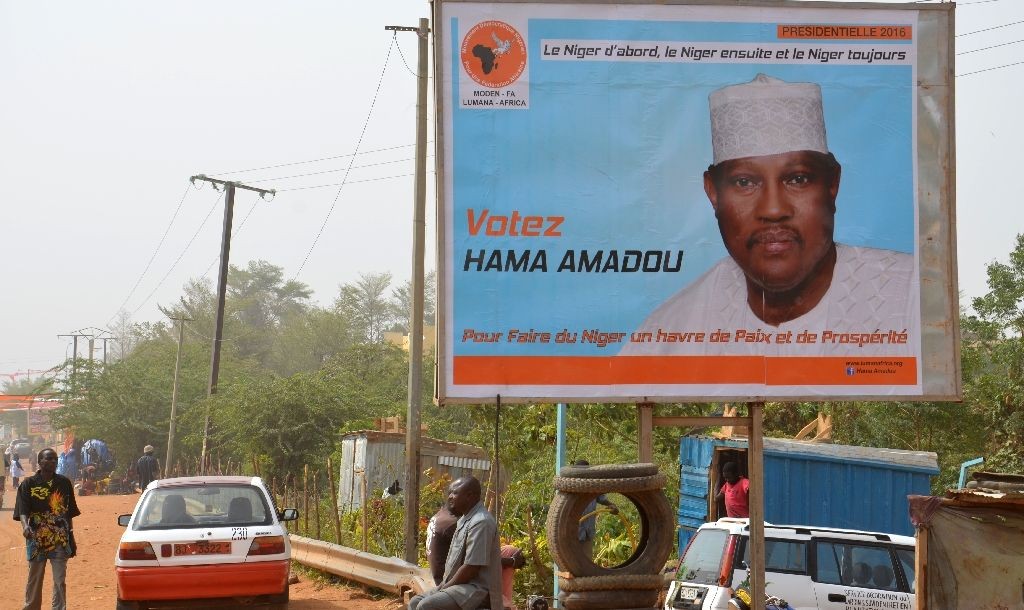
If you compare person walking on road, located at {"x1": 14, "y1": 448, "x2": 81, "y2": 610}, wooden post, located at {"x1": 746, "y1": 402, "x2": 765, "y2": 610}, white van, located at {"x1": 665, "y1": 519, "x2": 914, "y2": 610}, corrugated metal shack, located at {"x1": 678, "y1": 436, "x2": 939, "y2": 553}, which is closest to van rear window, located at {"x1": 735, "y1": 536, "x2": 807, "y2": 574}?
white van, located at {"x1": 665, "y1": 519, "x2": 914, "y2": 610}

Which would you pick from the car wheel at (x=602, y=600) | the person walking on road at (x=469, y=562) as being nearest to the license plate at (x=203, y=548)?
the car wheel at (x=602, y=600)

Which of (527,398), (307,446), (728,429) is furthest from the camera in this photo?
(307,446)

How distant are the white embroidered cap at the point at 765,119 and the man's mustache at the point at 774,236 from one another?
2.28 ft

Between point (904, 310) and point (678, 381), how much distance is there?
2.21 meters

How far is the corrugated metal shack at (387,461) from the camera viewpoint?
23.7m

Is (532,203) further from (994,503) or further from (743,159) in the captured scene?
(994,503)

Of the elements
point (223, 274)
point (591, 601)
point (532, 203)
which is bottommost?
point (591, 601)

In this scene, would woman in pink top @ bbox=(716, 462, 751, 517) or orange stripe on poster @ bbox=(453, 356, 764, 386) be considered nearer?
orange stripe on poster @ bbox=(453, 356, 764, 386)

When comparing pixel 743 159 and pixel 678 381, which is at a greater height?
pixel 743 159

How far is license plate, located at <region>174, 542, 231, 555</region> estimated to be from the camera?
38.3 ft

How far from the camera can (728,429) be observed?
Result: 17891mm

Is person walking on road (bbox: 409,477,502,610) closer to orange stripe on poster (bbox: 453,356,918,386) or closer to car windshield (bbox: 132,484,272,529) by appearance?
orange stripe on poster (bbox: 453,356,918,386)

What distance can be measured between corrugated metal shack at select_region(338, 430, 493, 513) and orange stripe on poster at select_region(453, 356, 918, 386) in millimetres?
12837

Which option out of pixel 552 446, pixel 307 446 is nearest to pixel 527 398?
pixel 552 446
